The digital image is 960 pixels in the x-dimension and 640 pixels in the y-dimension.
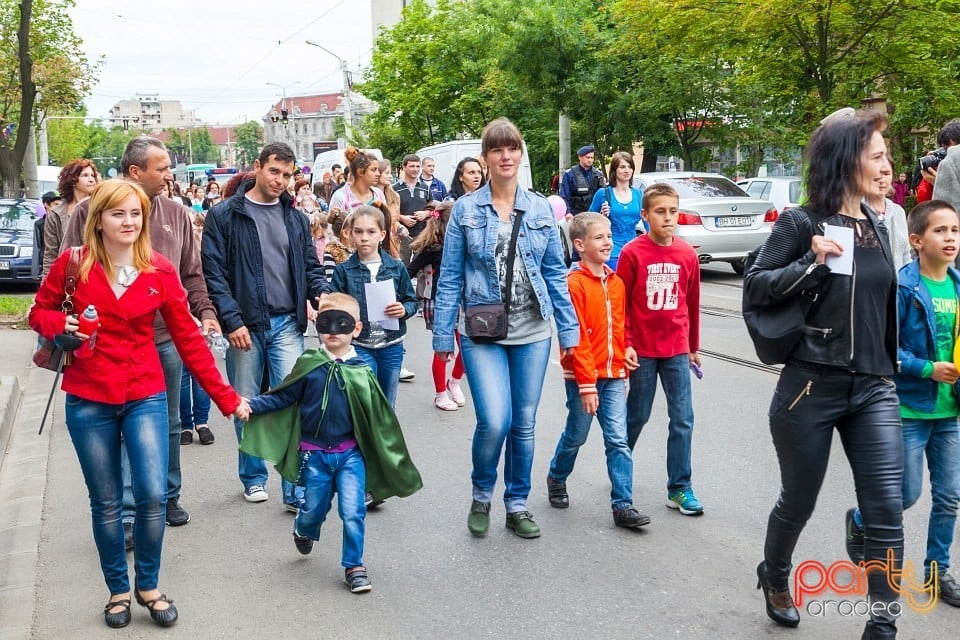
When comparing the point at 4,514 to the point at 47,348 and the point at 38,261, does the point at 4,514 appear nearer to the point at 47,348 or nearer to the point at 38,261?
the point at 47,348

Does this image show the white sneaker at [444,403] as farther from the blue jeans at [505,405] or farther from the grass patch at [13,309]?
the grass patch at [13,309]

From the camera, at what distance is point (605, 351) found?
5297mm

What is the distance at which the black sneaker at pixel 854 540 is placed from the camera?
14.8 ft

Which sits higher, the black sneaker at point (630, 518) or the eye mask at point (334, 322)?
the eye mask at point (334, 322)

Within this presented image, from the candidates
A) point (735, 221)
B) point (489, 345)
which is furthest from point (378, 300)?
point (735, 221)

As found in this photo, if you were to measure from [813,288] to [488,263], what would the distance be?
1.86 metres

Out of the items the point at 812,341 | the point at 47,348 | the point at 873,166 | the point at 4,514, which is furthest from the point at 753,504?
the point at 4,514

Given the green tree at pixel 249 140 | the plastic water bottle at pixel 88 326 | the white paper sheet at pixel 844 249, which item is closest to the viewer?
the white paper sheet at pixel 844 249

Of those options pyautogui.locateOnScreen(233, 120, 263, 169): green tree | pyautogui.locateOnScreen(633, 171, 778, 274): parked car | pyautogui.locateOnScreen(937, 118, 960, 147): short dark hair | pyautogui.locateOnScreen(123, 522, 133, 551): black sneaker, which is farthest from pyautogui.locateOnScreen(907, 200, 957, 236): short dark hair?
pyautogui.locateOnScreen(233, 120, 263, 169): green tree

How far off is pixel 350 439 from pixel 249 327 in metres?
1.19

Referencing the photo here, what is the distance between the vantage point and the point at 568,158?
2945 cm

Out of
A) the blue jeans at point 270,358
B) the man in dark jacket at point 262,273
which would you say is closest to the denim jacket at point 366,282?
the man in dark jacket at point 262,273

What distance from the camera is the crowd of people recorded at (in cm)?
367

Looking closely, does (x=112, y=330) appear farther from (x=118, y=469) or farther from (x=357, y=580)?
(x=357, y=580)
